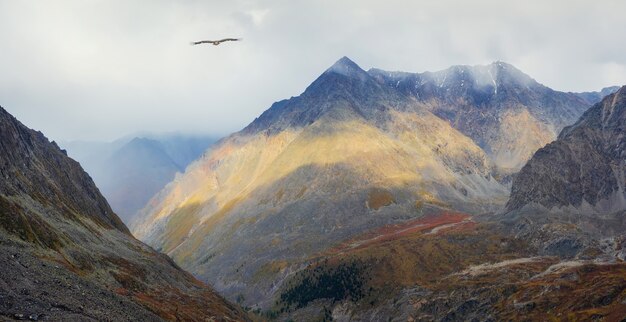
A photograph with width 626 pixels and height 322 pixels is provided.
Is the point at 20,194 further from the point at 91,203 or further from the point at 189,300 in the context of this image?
the point at 91,203

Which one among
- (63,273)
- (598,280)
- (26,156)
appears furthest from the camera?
(598,280)

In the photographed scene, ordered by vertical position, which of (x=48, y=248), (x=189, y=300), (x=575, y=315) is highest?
(x=48, y=248)

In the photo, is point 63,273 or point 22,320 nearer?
point 22,320

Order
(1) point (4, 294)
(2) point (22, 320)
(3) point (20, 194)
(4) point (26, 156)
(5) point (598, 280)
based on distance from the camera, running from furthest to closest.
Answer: (5) point (598, 280)
(4) point (26, 156)
(3) point (20, 194)
(1) point (4, 294)
(2) point (22, 320)

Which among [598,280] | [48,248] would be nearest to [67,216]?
[48,248]

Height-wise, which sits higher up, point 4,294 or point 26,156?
point 26,156

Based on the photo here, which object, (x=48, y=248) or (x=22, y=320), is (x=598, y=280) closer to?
(x=48, y=248)
